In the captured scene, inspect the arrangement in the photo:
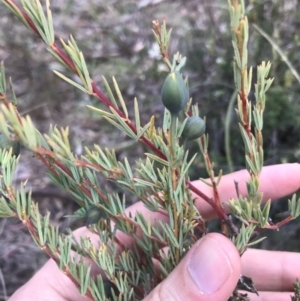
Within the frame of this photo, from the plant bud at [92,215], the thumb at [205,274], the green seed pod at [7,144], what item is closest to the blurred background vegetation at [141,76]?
the thumb at [205,274]

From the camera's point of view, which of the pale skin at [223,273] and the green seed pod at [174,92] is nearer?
the green seed pod at [174,92]

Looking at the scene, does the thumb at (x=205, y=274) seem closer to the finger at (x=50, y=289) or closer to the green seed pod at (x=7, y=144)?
the green seed pod at (x=7, y=144)

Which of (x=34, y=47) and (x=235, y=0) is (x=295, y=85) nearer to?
(x=235, y=0)

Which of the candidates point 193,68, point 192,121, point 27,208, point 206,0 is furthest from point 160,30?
point 206,0

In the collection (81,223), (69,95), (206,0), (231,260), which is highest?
(206,0)

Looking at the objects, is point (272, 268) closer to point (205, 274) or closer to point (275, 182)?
point (275, 182)

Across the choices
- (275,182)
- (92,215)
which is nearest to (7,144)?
(92,215)
